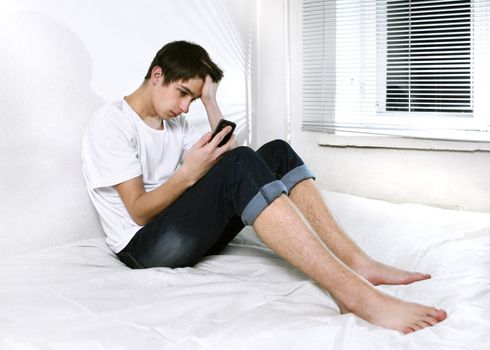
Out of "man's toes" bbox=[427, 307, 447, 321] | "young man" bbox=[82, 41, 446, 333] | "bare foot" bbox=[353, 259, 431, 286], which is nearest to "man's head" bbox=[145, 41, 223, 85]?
"young man" bbox=[82, 41, 446, 333]

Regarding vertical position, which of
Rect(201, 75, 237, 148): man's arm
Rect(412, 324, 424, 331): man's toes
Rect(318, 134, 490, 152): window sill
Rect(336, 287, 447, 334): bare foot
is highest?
Rect(201, 75, 237, 148): man's arm

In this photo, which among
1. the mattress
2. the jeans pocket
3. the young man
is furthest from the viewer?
the jeans pocket

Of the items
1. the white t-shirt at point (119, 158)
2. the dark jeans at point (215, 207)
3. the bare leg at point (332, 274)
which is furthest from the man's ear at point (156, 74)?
the bare leg at point (332, 274)

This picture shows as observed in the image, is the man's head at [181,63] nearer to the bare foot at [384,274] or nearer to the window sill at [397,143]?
the bare foot at [384,274]

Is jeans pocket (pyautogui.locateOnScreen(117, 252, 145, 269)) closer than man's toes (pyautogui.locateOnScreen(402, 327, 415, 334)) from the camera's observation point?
No

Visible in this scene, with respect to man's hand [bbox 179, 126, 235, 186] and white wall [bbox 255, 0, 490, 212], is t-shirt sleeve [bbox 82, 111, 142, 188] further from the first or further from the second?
white wall [bbox 255, 0, 490, 212]

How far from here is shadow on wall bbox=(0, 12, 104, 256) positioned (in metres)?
1.50

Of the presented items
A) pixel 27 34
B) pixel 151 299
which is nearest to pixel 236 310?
pixel 151 299

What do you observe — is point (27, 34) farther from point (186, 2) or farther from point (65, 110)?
point (186, 2)

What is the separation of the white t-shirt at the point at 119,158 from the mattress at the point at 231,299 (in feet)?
0.33

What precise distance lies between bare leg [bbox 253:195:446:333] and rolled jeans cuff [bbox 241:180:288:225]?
11mm

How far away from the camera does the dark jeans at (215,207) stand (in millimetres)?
1254

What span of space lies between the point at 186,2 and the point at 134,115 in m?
0.75

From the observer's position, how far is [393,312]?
110 centimetres
